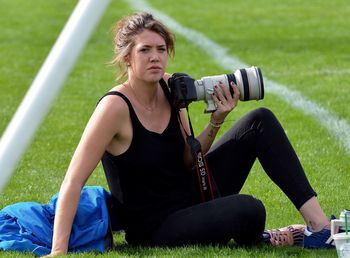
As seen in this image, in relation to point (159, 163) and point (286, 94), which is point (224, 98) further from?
point (286, 94)

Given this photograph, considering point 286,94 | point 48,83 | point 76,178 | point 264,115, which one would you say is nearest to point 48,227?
point 76,178

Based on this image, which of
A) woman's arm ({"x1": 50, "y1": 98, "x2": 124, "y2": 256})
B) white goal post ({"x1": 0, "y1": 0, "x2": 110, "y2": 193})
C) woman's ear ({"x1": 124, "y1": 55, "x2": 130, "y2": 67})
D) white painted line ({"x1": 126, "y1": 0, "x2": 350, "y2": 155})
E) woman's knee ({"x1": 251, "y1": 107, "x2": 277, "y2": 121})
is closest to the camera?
white goal post ({"x1": 0, "y1": 0, "x2": 110, "y2": 193})

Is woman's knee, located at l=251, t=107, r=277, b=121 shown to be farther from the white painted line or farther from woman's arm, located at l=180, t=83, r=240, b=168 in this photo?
the white painted line

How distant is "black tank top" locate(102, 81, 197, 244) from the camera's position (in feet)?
20.0

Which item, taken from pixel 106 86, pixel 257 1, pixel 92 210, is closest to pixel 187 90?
pixel 92 210

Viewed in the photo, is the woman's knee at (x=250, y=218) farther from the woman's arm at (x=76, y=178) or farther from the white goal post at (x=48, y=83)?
the white goal post at (x=48, y=83)

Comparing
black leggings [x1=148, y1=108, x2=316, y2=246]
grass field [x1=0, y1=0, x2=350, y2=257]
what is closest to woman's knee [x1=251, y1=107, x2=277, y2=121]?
black leggings [x1=148, y1=108, x2=316, y2=246]

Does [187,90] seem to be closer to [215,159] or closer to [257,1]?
[215,159]

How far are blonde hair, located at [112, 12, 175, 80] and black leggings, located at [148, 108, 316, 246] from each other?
610mm

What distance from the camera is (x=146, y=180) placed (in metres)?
6.14

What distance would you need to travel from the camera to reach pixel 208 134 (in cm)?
632

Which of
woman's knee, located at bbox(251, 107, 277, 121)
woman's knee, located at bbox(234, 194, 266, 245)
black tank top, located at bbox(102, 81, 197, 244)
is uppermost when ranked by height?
woman's knee, located at bbox(251, 107, 277, 121)

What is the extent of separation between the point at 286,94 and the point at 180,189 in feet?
16.9

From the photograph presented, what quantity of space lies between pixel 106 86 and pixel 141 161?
6.10 m
